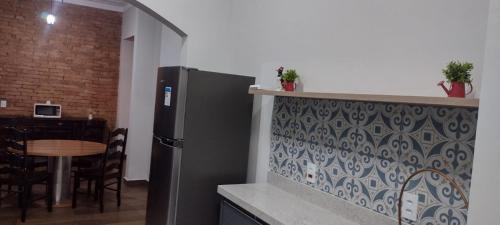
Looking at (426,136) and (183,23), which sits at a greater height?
(183,23)

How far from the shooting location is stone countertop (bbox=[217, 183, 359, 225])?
1.95 metres

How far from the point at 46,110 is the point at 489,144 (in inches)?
268

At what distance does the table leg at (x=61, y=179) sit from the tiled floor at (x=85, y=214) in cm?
18

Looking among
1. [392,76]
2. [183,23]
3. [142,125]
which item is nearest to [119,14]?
[142,125]

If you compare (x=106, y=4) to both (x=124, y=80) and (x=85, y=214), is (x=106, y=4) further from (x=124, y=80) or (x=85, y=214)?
(x=85, y=214)

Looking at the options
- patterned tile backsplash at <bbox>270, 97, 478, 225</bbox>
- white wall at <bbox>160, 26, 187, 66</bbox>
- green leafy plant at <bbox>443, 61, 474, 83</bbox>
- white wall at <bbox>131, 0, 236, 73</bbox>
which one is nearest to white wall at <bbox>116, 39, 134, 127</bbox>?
white wall at <bbox>160, 26, 187, 66</bbox>

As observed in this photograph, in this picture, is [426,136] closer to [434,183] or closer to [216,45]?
[434,183]

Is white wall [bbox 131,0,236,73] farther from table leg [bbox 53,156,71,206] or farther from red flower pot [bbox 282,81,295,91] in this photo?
table leg [bbox 53,156,71,206]

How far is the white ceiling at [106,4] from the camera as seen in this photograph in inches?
265

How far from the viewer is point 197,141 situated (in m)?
2.69

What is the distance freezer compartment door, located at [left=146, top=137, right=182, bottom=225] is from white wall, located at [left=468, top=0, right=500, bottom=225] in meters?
1.92

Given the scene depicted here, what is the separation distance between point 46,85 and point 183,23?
15.0ft

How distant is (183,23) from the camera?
321 cm

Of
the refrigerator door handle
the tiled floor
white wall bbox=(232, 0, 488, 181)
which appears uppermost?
white wall bbox=(232, 0, 488, 181)
